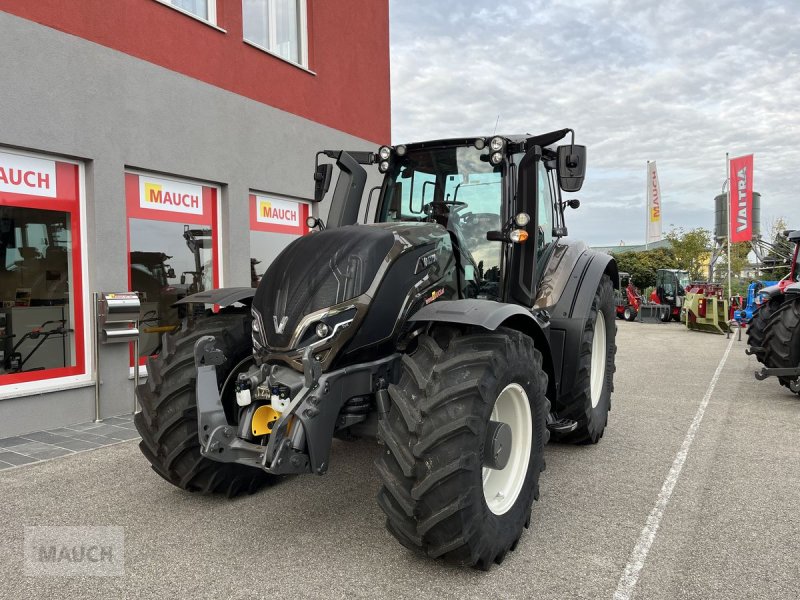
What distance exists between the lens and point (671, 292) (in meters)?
20.9

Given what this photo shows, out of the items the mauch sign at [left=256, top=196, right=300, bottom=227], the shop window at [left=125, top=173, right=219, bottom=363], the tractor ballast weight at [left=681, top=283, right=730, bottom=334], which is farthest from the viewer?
the tractor ballast weight at [left=681, top=283, right=730, bottom=334]

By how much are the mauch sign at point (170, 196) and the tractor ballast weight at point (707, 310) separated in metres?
13.2

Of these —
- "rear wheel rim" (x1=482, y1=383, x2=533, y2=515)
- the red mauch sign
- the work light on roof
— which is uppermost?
the red mauch sign

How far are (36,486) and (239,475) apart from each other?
1439mm

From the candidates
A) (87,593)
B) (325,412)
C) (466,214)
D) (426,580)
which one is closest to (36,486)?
(87,593)

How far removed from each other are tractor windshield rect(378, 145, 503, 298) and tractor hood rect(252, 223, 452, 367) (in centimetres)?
71

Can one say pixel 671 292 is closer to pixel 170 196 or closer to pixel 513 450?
pixel 170 196

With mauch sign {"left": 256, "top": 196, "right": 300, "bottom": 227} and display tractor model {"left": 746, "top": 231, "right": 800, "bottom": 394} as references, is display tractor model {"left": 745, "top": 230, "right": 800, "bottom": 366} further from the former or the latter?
mauch sign {"left": 256, "top": 196, "right": 300, "bottom": 227}

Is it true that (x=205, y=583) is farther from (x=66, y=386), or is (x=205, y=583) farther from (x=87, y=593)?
(x=66, y=386)

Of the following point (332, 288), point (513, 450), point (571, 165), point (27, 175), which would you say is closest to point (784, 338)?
point (571, 165)

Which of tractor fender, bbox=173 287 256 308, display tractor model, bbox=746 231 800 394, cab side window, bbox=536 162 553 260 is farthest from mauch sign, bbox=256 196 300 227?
display tractor model, bbox=746 231 800 394

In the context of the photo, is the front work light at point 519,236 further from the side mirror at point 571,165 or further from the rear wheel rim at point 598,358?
the rear wheel rim at point 598,358

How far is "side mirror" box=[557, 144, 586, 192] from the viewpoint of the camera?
12.3 feet

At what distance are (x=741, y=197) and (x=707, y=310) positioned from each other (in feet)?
10.6
